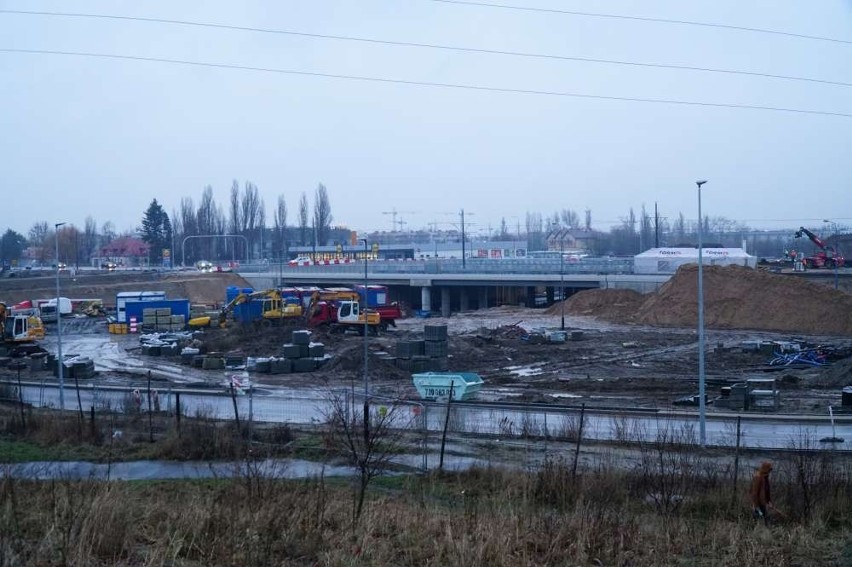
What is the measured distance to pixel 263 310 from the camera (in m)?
52.5

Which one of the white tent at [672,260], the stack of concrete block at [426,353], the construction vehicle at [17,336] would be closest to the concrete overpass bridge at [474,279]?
the white tent at [672,260]

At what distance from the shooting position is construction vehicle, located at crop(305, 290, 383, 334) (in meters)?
48.1

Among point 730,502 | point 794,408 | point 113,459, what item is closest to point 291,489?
point 730,502

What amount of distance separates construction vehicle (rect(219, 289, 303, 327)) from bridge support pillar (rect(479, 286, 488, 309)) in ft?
95.5

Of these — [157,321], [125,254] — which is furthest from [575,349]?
[125,254]

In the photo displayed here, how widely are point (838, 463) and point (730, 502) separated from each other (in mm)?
4481

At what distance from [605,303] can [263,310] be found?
2583cm

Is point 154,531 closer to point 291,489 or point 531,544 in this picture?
point 291,489

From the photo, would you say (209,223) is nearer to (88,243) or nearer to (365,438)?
(88,243)

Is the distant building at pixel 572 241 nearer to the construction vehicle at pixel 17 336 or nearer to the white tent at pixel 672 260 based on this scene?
the white tent at pixel 672 260

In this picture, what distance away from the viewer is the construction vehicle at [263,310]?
5147cm

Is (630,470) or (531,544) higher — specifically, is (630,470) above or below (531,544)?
below

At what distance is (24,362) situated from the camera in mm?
42500

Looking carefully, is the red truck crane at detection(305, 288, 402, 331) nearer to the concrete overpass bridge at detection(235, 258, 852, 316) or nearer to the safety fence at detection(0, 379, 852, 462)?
the concrete overpass bridge at detection(235, 258, 852, 316)
